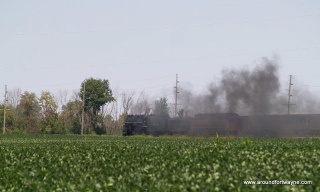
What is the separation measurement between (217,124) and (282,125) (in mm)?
6421

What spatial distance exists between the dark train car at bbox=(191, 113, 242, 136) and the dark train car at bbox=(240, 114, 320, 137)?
827mm

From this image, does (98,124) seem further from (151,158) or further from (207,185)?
(207,185)

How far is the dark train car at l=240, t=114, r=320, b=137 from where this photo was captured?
50.8m

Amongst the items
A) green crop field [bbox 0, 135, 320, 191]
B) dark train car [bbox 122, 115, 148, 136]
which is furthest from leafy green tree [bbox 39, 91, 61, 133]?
green crop field [bbox 0, 135, 320, 191]

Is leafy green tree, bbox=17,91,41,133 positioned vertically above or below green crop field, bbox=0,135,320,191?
above

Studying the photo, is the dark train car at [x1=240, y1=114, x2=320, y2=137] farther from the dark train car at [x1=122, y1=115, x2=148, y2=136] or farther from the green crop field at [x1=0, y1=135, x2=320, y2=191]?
the green crop field at [x1=0, y1=135, x2=320, y2=191]

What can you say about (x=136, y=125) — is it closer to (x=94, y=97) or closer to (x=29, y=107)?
(x=94, y=97)

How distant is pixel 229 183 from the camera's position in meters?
12.5

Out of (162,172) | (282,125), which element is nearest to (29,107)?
(282,125)

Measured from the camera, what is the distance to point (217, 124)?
53.9 metres

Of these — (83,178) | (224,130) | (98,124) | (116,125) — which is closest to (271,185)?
(83,178)

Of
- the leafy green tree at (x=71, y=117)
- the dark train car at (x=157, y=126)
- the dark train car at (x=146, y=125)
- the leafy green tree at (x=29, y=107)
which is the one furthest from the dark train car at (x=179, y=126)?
the leafy green tree at (x=29, y=107)

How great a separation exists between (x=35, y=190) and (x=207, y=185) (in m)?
4.33

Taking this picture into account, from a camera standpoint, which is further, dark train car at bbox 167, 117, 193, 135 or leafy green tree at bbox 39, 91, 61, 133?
leafy green tree at bbox 39, 91, 61, 133
